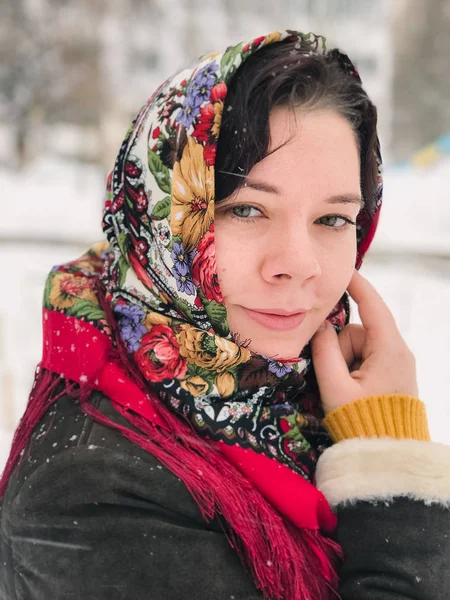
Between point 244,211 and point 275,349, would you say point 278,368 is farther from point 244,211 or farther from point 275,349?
point 244,211

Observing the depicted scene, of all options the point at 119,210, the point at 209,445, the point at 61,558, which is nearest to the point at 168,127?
the point at 119,210

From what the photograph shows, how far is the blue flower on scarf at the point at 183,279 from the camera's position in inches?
32.7

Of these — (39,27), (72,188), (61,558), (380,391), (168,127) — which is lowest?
(61,558)

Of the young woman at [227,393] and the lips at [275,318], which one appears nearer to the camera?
the young woman at [227,393]

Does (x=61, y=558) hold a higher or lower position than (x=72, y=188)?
lower

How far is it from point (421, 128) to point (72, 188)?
169 centimetres

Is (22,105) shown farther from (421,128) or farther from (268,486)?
(268,486)

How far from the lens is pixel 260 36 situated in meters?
0.82

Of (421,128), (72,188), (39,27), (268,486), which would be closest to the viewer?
(268,486)

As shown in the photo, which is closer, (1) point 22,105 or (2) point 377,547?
(2) point 377,547

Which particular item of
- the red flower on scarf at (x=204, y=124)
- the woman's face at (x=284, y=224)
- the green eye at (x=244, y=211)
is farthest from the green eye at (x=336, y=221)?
the red flower on scarf at (x=204, y=124)

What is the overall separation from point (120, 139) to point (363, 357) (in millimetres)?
1825

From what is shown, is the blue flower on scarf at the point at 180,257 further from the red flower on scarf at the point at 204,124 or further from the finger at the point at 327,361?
the finger at the point at 327,361

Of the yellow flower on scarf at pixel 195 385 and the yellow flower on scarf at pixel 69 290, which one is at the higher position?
the yellow flower on scarf at pixel 69 290
